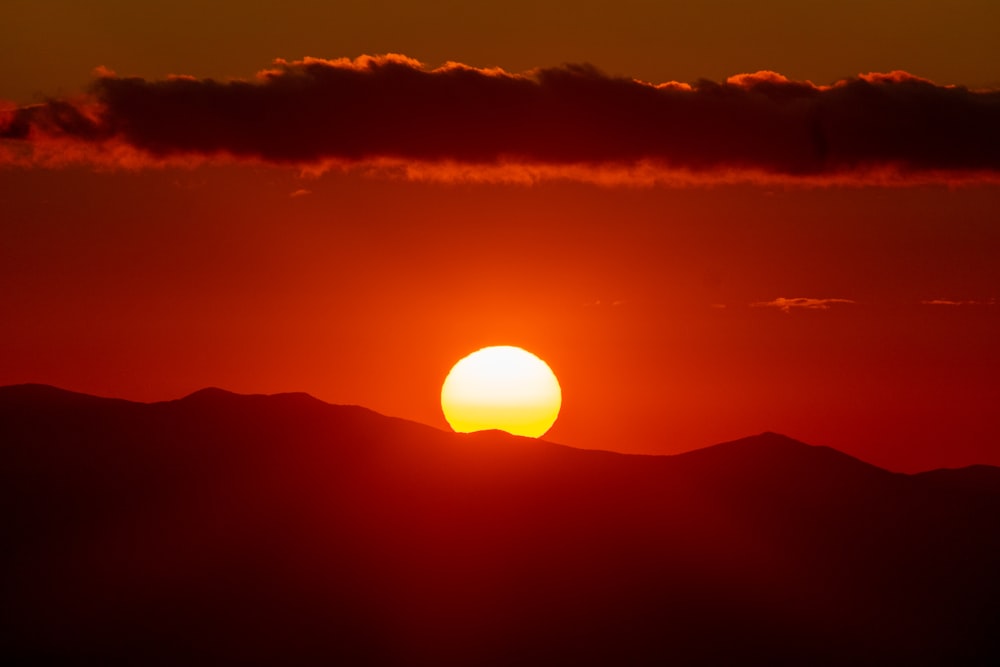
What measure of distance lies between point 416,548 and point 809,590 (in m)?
55.4

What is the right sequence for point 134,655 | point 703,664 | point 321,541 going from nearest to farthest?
1. point 134,655
2. point 703,664
3. point 321,541

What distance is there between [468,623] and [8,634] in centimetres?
5268

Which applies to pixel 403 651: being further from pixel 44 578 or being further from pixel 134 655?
pixel 44 578

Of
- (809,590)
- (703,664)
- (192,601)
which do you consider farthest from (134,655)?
(809,590)

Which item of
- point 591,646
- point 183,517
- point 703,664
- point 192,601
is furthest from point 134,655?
point 703,664

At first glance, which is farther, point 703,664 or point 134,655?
point 703,664

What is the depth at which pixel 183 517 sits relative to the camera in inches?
7490

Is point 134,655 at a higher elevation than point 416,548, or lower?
lower

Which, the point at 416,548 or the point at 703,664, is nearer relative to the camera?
the point at 703,664

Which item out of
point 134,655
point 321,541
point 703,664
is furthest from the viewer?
point 321,541

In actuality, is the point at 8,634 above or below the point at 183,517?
below

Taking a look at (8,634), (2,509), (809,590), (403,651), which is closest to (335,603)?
(403,651)

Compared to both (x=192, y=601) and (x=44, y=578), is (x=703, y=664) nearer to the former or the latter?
(x=192, y=601)

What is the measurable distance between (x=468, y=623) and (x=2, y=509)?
219 feet
